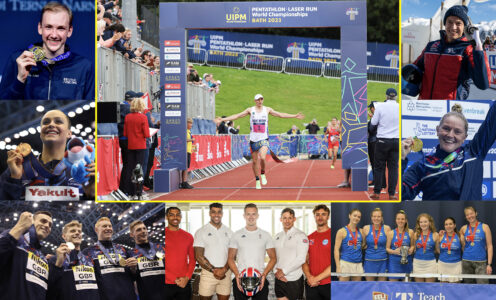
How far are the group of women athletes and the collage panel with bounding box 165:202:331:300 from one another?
0.33m

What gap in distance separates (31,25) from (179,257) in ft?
13.6

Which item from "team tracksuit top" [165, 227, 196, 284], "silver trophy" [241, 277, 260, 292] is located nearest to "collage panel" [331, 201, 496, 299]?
"silver trophy" [241, 277, 260, 292]

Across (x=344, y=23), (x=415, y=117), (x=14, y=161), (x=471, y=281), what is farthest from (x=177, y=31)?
(x=471, y=281)

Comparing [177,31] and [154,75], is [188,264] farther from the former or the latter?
[154,75]

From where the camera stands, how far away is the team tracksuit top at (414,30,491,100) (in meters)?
10.1

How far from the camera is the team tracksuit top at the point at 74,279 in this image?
33.1 ft

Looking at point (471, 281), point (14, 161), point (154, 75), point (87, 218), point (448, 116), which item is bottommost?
point (471, 281)

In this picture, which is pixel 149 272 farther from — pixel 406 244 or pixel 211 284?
Result: pixel 406 244

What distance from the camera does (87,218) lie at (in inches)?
405

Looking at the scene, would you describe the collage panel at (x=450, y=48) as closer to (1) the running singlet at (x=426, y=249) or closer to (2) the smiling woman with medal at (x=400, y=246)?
(2) the smiling woman with medal at (x=400, y=246)

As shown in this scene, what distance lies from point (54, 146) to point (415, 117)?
5302mm

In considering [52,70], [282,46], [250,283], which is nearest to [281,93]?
[282,46]

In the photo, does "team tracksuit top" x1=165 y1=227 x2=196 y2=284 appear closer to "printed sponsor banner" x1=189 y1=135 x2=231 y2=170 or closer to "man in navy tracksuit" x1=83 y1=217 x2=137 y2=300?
"man in navy tracksuit" x1=83 y1=217 x2=137 y2=300

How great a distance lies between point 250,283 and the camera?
9.85 m
